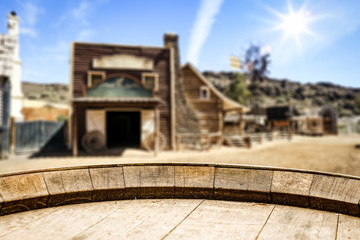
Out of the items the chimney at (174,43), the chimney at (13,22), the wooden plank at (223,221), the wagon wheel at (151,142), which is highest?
the chimney at (13,22)

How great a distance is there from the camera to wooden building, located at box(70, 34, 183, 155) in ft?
34.4

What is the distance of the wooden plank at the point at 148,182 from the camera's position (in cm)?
167

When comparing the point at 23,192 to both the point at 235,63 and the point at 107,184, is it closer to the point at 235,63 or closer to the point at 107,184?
the point at 107,184

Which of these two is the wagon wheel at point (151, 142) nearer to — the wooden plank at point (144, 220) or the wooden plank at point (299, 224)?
the wooden plank at point (144, 220)

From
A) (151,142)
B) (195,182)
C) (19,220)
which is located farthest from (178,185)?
(151,142)

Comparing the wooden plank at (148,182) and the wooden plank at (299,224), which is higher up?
the wooden plank at (148,182)

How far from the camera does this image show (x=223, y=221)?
1.26 metres

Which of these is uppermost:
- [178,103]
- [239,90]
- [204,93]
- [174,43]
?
[239,90]

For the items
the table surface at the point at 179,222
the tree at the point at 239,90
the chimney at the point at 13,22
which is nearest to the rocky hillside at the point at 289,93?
the tree at the point at 239,90

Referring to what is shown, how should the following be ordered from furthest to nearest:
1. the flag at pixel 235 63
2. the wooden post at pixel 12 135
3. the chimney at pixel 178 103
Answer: the flag at pixel 235 63 → the chimney at pixel 178 103 → the wooden post at pixel 12 135

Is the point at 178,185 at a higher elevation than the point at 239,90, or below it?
below

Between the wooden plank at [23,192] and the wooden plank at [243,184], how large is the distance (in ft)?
3.94

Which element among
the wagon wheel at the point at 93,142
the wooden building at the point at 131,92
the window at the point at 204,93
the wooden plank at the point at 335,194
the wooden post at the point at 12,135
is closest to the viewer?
the wooden plank at the point at 335,194

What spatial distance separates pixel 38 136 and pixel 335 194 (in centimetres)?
1421
